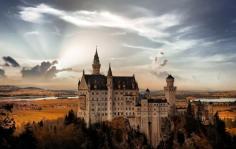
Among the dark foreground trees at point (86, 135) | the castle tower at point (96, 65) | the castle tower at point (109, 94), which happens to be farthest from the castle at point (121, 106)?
the castle tower at point (96, 65)

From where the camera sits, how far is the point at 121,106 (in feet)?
240

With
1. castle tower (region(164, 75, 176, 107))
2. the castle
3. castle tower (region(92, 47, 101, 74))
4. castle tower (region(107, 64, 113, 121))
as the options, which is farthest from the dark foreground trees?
castle tower (region(92, 47, 101, 74))

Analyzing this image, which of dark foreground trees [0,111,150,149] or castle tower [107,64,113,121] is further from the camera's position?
castle tower [107,64,113,121]

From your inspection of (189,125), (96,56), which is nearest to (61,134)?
(96,56)

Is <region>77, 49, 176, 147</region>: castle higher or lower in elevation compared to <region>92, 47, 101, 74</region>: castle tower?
lower

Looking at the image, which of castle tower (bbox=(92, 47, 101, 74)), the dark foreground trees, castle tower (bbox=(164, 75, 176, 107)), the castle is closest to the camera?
the dark foreground trees

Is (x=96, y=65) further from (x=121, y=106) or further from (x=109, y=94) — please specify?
(x=121, y=106)

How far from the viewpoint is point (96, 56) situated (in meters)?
80.6

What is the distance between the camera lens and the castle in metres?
71.8

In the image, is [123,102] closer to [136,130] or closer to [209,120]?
[136,130]

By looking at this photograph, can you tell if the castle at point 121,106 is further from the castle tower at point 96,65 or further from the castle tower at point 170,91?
the castle tower at point 96,65

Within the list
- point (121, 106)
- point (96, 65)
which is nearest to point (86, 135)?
point (121, 106)

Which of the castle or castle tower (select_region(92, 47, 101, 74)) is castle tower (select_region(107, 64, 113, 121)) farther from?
castle tower (select_region(92, 47, 101, 74))

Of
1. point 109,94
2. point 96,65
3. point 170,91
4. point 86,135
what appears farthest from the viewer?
point 96,65
